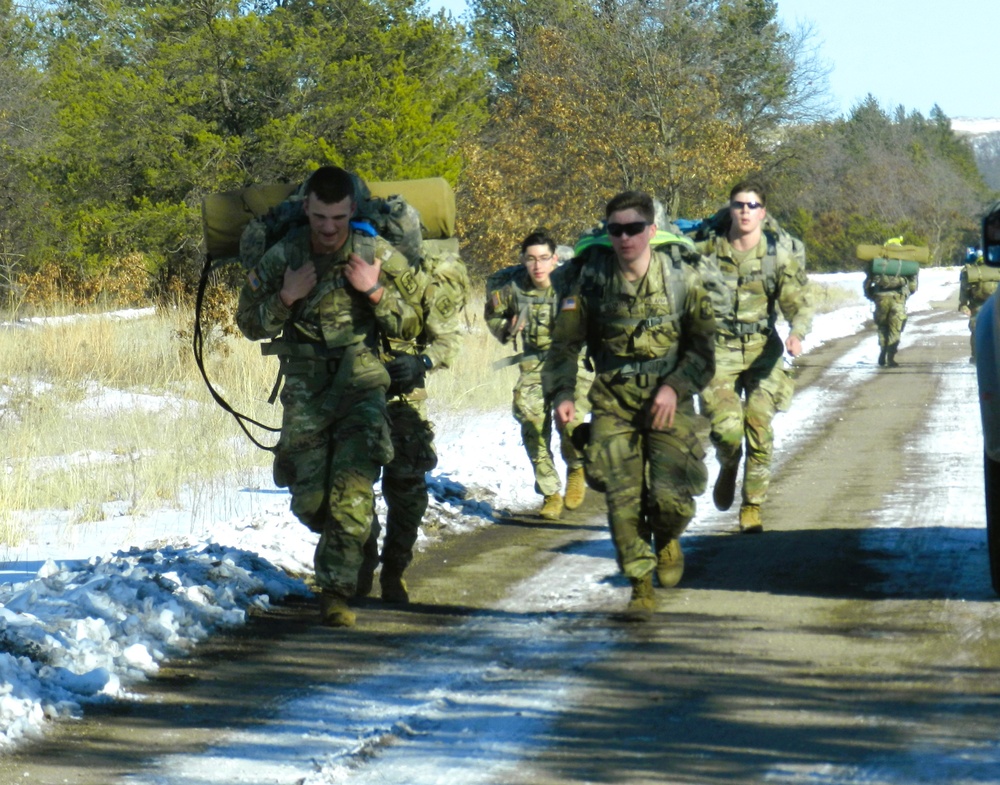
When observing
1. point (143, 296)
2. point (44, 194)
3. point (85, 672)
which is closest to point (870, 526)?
point (85, 672)

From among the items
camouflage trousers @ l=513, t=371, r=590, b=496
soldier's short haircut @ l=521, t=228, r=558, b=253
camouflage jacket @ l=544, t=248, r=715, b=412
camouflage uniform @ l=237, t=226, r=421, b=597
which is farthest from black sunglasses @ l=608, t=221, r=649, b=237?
camouflage trousers @ l=513, t=371, r=590, b=496

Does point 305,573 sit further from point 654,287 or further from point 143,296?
point 143,296

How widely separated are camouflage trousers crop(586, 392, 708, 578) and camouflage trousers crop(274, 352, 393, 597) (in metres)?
0.93

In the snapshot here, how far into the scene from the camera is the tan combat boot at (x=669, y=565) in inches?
270

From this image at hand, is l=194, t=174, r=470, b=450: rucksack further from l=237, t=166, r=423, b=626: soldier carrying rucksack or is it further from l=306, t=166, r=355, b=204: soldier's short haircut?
l=306, t=166, r=355, b=204: soldier's short haircut

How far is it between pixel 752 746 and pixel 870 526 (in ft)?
14.4

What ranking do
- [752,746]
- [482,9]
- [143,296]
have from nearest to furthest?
1. [752,746]
2. [143,296]
3. [482,9]

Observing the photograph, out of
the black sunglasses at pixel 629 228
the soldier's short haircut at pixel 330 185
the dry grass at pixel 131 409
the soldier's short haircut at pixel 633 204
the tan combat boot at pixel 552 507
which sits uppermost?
the soldier's short haircut at pixel 330 185

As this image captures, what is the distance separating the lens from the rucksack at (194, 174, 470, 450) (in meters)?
6.43

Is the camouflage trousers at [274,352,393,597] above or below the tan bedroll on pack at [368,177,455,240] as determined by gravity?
below

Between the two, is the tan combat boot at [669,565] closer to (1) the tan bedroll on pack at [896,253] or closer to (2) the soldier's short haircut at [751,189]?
(2) the soldier's short haircut at [751,189]

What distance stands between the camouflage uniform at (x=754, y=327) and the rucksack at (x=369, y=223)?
2.03 metres

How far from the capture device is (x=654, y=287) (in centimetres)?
639

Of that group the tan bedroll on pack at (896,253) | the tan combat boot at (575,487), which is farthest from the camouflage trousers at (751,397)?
the tan bedroll on pack at (896,253)
